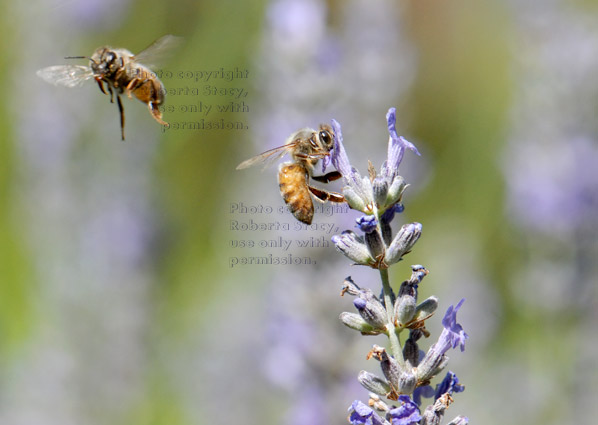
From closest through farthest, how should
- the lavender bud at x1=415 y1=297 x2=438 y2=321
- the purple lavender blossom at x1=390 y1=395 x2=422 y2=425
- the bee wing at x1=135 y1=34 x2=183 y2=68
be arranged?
the purple lavender blossom at x1=390 y1=395 x2=422 y2=425 < the lavender bud at x1=415 y1=297 x2=438 y2=321 < the bee wing at x1=135 y1=34 x2=183 y2=68

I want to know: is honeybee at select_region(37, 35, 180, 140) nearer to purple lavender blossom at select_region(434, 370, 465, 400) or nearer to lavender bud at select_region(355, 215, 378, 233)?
lavender bud at select_region(355, 215, 378, 233)

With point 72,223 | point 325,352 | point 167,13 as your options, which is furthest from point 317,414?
point 167,13

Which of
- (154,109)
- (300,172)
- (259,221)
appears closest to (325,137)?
(300,172)

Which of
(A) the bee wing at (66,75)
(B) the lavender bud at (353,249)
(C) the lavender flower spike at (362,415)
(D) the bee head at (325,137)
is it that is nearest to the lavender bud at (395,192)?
(B) the lavender bud at (353,249)

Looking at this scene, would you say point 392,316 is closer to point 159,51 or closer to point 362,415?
point 362,415

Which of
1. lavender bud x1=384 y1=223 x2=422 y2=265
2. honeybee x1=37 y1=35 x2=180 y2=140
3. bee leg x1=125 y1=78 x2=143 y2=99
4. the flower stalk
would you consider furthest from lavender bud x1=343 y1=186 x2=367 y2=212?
bee leg x1=125 y1=78 x2=143 y2=99

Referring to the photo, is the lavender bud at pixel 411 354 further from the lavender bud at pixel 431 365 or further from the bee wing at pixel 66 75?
the bee wing at pixel 66 75
